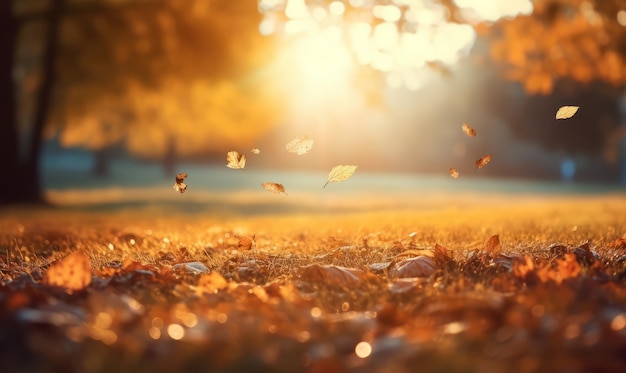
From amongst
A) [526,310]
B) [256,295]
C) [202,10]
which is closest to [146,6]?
[202,10]

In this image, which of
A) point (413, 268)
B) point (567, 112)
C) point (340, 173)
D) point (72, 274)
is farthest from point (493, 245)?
point (72, 274)

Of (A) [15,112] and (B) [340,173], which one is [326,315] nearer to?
(B) [340,173]

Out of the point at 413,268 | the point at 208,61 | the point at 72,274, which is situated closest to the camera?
the point at 72,274

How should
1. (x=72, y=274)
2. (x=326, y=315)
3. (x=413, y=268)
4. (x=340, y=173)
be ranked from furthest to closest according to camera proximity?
(x=340, y=173)
(x=413, y=268)
(x=72, y=274)
(x=326, y=315)

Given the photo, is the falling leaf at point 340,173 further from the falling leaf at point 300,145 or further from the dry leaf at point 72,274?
the dry leaf at point 72,274

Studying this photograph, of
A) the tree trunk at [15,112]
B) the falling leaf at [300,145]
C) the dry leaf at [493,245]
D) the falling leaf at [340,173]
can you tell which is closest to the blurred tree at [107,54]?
the tree trunk at [15,112]
